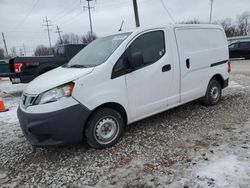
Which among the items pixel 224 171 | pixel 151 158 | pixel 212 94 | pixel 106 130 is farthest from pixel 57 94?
pixel 212 94

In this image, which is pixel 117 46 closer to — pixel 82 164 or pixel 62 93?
pixel 62 93

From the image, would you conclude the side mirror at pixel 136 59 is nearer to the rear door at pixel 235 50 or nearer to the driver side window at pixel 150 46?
the driver side window at pixel 150 46

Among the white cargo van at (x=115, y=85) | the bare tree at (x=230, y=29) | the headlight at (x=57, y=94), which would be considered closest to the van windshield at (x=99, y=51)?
the white cargo van at (x=115, y=85)

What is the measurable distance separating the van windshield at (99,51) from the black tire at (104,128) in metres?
0.82

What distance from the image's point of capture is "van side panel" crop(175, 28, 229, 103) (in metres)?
4.63

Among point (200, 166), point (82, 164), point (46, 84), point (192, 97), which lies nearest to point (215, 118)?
point (192, 97)

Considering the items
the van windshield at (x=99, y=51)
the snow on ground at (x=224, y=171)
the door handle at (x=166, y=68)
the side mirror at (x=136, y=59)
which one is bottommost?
the snow on ground at (x=224, y=171)

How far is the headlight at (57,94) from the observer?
328 centimetres

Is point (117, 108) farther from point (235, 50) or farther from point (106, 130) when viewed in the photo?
point (235, 50)

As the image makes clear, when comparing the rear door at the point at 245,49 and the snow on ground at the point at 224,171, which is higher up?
the rear door at the point at 245,49

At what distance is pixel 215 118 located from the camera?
4.82 metres

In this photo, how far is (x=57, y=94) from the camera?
329cm

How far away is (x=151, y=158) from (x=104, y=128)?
896 mm

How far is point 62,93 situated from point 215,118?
3216 millimetres
